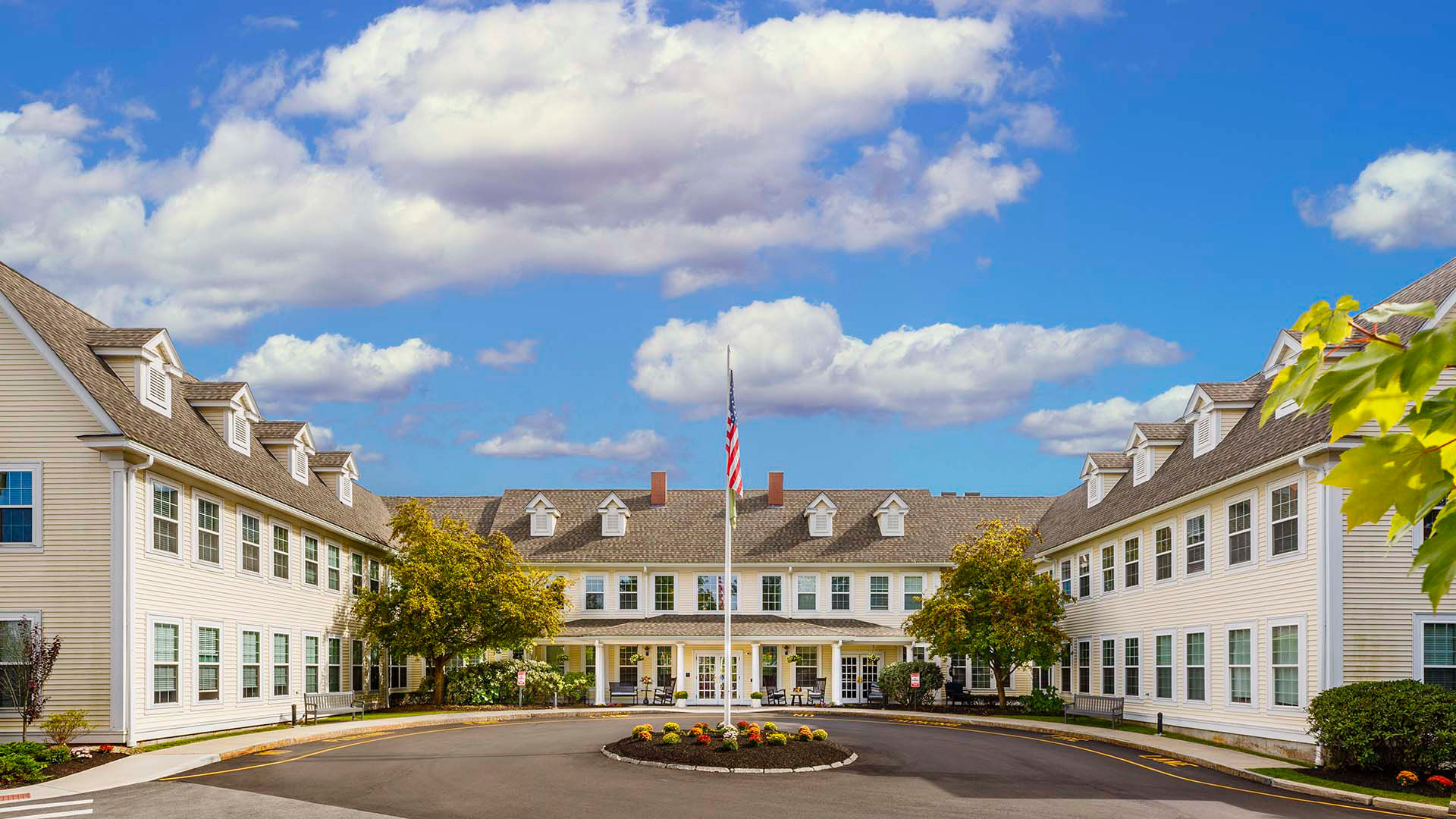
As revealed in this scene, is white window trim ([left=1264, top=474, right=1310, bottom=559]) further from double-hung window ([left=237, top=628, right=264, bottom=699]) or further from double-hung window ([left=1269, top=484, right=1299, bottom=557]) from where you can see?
double-hung window ([left=237, top=628, right=264, bottom=699])

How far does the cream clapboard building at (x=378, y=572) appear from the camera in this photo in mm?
26453

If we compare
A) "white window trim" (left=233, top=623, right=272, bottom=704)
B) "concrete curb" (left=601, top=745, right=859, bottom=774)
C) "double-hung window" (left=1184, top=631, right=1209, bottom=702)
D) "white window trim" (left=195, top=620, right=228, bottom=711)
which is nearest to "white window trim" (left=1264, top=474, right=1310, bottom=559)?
"double-hung window" (left=1184, top=631, right=1209, bottom=702)

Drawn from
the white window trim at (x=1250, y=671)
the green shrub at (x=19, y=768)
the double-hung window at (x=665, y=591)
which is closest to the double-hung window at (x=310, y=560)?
the green shrub at (x=19, y=768)

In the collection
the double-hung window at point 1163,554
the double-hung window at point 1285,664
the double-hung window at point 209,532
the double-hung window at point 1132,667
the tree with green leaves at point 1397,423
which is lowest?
the double-hung window at point 1132,667

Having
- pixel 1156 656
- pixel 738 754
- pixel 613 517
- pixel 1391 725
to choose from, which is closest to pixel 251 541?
pixel 738 754

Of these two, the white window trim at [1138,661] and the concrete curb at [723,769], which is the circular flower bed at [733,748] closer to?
the concrete curb at [723,769]

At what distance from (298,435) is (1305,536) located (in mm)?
29479

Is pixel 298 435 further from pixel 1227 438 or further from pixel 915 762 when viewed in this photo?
pixel 1227 438

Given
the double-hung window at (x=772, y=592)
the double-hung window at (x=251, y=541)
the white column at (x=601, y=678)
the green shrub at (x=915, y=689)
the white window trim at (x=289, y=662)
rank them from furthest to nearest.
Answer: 1. the double-hung window at (x=772, y=592)
2. the white column at (x=601, y=678)
3. the green shrub at (x=915, y=689)
4. the white window trim at (x=289, y=662)
5. the double-hung window at (x=251, y=541)

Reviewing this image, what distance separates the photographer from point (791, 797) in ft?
67.8

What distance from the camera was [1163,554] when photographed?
36.4 m

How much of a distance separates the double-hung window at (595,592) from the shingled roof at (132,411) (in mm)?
19396

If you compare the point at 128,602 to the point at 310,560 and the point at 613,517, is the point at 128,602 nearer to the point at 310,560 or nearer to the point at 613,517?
the point at 310,560

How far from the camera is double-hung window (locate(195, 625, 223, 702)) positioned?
100 ft
